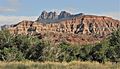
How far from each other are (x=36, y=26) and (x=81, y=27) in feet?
110

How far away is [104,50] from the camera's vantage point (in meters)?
32.2

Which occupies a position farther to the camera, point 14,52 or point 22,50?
point 22,50

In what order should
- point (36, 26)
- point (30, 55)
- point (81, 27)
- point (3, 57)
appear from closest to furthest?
point (3, 57), point (30, 55), point (36, 26), point (81, 27)

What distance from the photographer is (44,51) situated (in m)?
30.2

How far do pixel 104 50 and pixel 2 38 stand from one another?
950cm

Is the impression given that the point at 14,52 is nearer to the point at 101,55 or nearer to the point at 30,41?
the point at 30,41

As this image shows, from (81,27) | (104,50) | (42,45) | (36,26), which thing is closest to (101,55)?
(104,50)

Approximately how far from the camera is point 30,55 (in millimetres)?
30812

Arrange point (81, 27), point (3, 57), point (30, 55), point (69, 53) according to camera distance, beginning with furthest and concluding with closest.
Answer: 1. point (81, 27)
2. point (69, 53)
3. point (30, 55)
4. point (3, 57)

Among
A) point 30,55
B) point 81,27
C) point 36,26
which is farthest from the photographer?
point 81,27

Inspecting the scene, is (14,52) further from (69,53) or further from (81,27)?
(81,27)

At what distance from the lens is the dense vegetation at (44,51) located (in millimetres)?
29530

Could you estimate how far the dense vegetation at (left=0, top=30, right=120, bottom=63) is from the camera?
29.5m

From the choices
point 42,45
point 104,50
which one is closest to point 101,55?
point 104,50
